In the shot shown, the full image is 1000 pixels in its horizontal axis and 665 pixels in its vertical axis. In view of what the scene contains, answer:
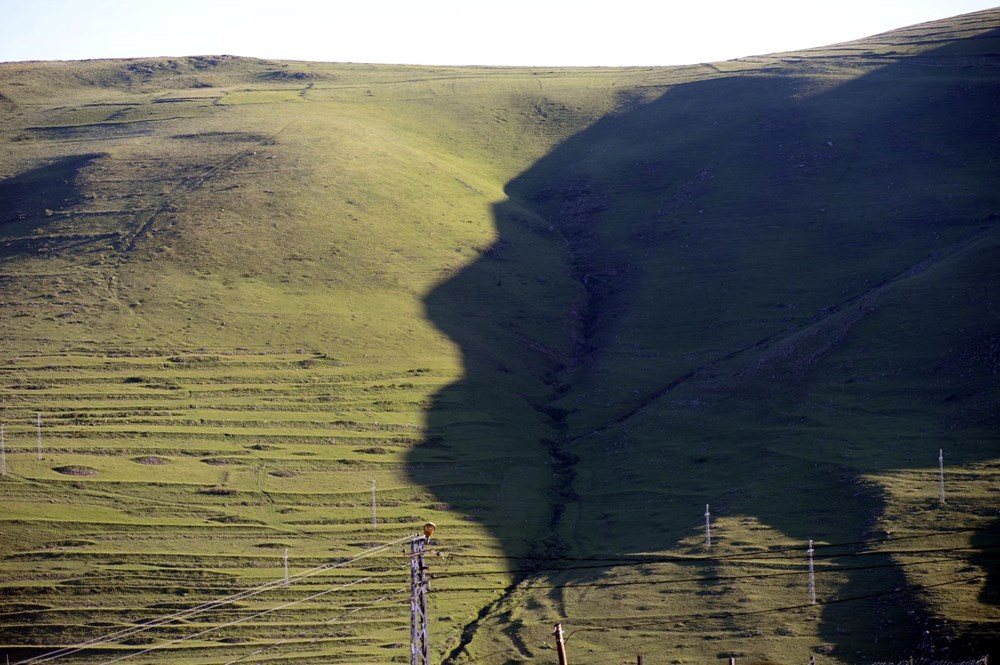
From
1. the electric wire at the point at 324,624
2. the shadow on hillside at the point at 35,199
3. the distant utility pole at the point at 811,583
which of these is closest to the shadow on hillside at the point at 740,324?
the distant utility pole at the point at 811,583

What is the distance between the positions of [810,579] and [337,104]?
9951cm

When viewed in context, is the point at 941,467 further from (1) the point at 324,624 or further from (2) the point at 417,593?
(2) the point at 417,593

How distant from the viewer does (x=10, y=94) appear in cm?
13975

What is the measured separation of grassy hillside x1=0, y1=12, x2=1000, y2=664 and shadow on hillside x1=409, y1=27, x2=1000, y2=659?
0.32m

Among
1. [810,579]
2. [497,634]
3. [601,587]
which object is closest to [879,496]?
[810,579]

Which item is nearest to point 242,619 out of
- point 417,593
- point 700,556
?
point 700,556

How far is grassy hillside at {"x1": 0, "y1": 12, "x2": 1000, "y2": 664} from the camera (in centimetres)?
5106

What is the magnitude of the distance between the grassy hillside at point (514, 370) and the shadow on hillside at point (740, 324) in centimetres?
32

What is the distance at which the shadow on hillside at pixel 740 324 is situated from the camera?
61.2 m

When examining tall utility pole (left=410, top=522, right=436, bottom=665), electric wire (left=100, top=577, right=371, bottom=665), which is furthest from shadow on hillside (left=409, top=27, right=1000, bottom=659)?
tall utility pole (left=410, top=522, right=436, bottom=665)

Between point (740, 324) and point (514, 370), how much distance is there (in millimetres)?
16747

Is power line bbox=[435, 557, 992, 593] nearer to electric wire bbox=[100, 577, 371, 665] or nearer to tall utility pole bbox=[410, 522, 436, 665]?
electric wire bbox=[100, 577, 371, 665]

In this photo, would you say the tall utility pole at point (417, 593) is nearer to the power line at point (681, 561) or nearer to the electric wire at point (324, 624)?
the power line at point (681, 561)

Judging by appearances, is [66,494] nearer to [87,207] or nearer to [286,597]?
[286,597]
